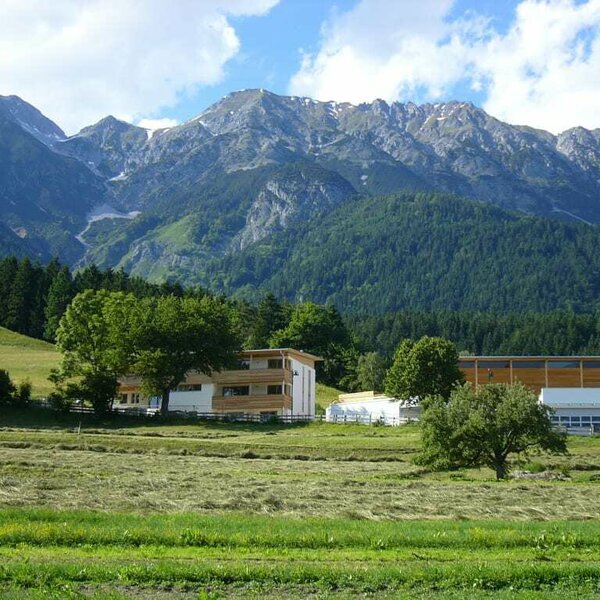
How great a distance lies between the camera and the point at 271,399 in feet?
329

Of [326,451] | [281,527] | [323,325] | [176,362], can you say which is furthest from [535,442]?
[323,325]

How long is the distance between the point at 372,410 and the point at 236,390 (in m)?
17.2

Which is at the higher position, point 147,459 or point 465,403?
point 465,403

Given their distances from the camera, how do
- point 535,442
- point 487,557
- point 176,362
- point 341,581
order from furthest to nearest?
1. point 176,362
2. point 535,442
3. point 487,557
4. point 341,581

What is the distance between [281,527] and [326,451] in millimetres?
39647

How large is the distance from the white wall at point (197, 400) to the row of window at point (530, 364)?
107ft

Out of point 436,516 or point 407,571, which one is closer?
point 407,571

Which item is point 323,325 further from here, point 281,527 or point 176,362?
point 281,527

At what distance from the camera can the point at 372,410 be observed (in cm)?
10394

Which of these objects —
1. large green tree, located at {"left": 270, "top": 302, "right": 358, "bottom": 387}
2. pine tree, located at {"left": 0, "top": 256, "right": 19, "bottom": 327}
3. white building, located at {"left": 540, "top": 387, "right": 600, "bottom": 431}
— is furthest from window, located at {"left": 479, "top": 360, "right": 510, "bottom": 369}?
pine tree, located at {"left": 0, "top": 256, "right": 19, "bottom": 327}

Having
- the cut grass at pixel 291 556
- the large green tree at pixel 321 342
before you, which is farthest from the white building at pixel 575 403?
the cut grass at pixel 291 556

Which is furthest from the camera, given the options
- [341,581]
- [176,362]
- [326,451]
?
[176,362]

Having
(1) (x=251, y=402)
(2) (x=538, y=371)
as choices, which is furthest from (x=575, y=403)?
(1) (x=251, y=402)

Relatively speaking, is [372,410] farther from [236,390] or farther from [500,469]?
[500,469]
